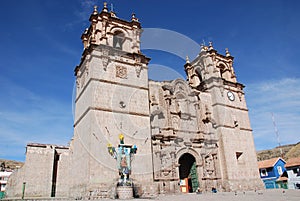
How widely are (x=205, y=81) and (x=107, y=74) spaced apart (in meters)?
12.6

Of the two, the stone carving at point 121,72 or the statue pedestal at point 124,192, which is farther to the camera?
the stone carving at point 121,72

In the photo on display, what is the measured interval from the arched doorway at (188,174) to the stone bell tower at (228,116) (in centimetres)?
277

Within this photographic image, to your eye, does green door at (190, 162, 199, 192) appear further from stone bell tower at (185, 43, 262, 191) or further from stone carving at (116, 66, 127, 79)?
stone carving at (116, 66, 127, 79)

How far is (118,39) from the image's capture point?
73.5ft

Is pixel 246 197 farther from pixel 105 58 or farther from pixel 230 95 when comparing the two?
pixel 230 95

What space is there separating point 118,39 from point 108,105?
771 cm

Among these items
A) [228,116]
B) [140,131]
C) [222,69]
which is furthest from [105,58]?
[222,69]

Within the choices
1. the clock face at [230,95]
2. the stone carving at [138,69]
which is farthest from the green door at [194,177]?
the stone carving at [138,69]

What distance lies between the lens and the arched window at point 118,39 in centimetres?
2169

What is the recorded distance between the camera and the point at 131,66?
66.7ft

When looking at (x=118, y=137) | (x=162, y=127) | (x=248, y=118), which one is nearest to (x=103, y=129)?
(x=118, y=137)

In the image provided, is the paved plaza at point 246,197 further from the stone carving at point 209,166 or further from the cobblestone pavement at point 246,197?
the stone carving at point 209,166

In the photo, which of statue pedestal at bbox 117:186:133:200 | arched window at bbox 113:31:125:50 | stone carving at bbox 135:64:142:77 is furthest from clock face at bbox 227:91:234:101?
statue pedestal at bbox 117:186:133:200

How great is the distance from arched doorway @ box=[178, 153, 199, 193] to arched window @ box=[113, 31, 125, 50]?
11.8 m
